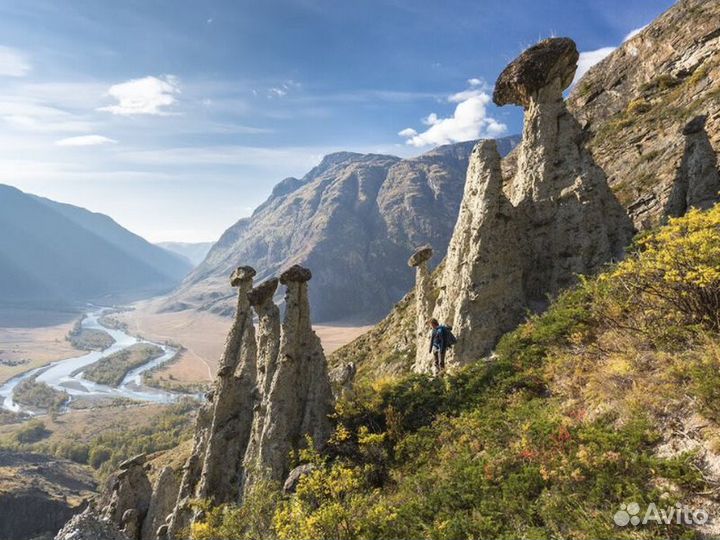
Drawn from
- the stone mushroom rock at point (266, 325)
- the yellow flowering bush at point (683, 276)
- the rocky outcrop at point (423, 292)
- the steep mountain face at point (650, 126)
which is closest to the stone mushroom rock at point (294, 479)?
the stone mushroom rock at point (266, 325)

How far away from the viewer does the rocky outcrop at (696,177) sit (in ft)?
49.6

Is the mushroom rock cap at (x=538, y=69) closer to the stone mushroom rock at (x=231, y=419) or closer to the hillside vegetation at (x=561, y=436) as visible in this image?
the hillside vegetation at (x=561, y=436)

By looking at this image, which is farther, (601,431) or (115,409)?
(115,409)

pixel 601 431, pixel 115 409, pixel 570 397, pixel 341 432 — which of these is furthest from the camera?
pixel 115 409

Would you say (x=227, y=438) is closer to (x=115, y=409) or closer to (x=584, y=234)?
(x=584, y=234)

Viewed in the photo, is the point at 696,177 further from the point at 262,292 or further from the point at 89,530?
the point at 89,530

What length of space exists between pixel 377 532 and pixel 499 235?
10.9m

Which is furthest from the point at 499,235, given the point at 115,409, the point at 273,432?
the point at 115,409

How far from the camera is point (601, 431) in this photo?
313 inches

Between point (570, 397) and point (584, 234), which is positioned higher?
point (584, 234)

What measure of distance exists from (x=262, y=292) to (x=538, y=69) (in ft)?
47.3

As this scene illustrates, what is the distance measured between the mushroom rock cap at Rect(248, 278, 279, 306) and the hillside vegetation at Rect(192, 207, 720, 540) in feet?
20.0

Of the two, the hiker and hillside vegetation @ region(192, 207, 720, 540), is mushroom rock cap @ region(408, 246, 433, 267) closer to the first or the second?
the hiker

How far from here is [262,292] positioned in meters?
16.5
